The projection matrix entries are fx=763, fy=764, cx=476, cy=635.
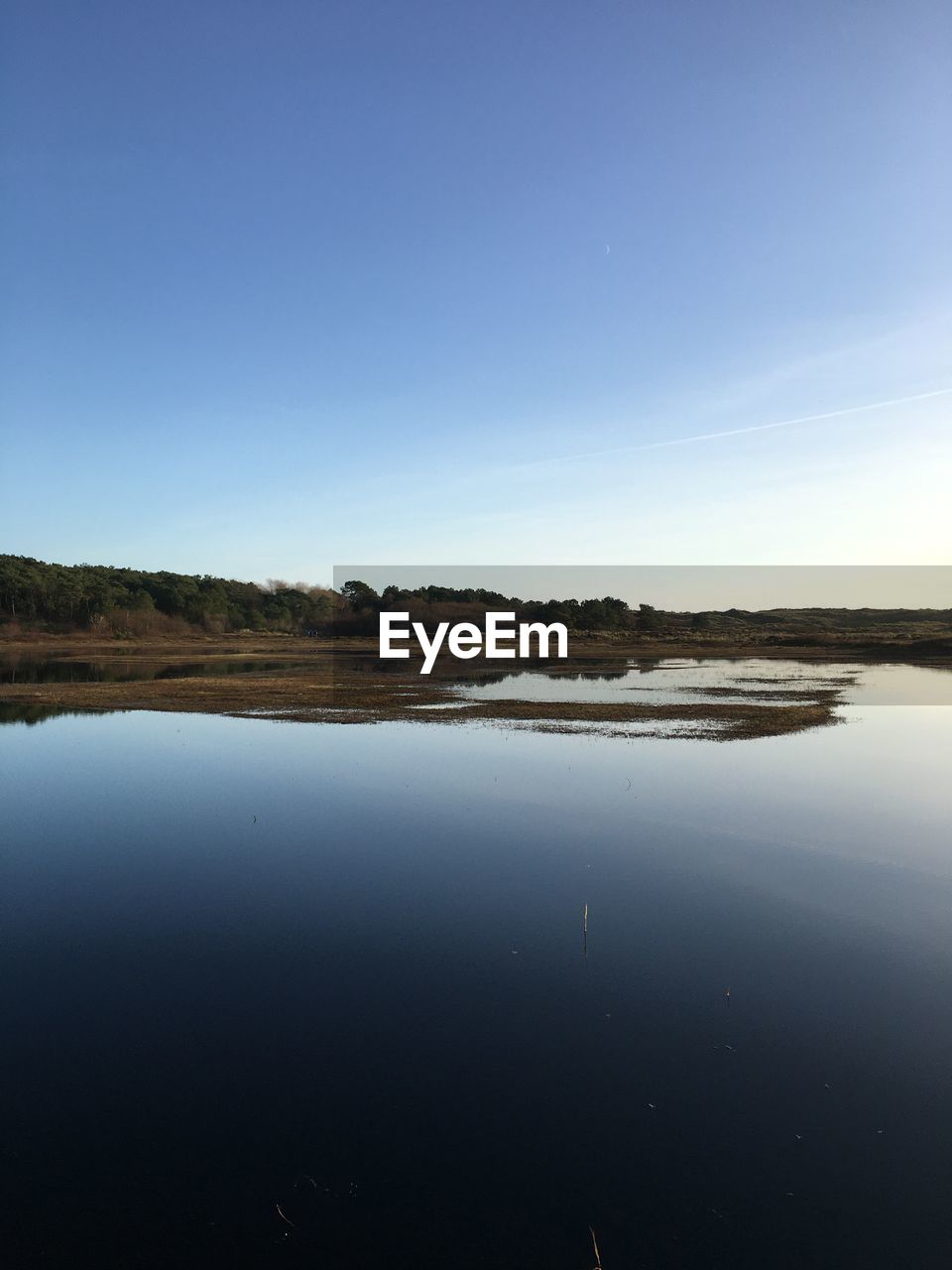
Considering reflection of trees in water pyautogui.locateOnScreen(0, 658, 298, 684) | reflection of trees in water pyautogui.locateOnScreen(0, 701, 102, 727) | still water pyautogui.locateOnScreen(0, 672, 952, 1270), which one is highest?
reflection of trees in water pyautogui.locateOnScreen(0, 658, 298, 684)

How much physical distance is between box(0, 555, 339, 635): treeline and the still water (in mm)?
101896

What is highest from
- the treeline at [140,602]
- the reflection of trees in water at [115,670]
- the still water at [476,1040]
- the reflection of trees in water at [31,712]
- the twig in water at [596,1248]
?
the treeline at [140,602]

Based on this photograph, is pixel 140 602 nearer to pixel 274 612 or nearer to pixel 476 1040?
pixel 274 612

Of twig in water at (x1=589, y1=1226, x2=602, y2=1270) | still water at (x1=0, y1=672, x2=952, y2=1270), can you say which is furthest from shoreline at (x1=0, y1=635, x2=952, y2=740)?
twig in water at (x1=589, y1=1226, x2=602, y2=1270)

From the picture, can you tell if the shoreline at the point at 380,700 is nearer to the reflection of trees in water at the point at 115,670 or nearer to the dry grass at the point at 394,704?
the dry grass at the point at 394,704

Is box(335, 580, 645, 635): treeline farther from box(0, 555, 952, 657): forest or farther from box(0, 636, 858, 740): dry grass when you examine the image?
box(0, 636, 858, 740): dry grass

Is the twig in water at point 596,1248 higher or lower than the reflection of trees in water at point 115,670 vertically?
lower

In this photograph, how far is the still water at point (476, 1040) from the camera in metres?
5.38

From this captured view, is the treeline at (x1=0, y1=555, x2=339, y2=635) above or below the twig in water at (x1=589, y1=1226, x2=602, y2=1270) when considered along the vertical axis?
above

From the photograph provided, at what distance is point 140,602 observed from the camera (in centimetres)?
11619

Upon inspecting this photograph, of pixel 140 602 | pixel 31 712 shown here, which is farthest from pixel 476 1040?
pixel 140 602

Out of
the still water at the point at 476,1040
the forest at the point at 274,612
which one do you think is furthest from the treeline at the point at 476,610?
the still water at the point at 476,1040

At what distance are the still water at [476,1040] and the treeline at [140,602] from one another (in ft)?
334

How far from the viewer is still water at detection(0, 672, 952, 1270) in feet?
17.6
